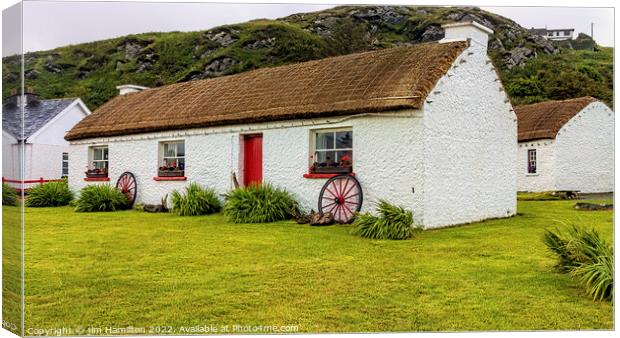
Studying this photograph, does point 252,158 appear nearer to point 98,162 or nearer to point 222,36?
point 98,162

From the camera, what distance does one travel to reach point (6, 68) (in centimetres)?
614

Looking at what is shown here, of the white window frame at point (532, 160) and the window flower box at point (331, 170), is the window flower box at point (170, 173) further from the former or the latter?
the white window frame at point (532, 160)

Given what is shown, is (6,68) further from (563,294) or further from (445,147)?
(445,147)

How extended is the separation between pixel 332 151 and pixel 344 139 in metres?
0.33

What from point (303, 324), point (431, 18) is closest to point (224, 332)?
point (303, 324)

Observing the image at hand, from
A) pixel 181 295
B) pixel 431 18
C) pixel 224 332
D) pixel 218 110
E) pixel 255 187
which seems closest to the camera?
pixel 224 332

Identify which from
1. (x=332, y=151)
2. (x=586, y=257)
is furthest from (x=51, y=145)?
(x=586, y=257)

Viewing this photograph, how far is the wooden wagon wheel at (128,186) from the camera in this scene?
10.2m

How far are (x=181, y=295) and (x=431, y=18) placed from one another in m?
4.51

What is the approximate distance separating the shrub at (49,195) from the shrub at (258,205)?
263 cm

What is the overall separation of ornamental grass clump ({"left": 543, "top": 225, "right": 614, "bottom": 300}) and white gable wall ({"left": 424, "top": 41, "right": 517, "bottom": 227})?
8.71 ft

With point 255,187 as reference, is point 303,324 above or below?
below

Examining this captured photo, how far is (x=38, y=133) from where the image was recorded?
6.74 meters

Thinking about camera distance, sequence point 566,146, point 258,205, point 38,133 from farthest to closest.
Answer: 1. point 566,146
2. point 258,205
3. point 38,133
